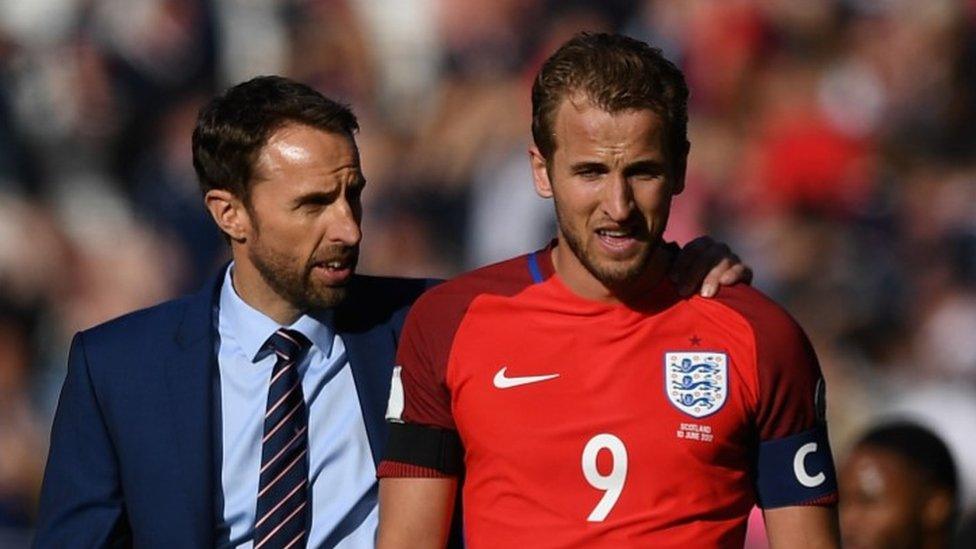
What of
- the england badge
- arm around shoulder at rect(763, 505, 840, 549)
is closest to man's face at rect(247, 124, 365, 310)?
the england badge

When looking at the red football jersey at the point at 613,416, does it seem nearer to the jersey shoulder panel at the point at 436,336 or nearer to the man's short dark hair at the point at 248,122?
the jersey shoulder panel at the point at 436,336

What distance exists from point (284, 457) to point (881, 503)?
81.2 inches

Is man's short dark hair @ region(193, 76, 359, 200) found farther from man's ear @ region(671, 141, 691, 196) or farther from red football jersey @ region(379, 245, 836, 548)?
man's ear @ region(671, 141, 691, 196)

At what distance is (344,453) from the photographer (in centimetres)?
379

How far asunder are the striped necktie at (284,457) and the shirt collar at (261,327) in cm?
2

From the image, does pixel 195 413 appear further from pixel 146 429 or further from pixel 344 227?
pixel 344 227

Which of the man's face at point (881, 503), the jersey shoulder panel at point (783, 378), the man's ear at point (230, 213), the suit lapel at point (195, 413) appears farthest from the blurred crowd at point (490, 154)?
the jersey shoulder panel at point (783, 378)

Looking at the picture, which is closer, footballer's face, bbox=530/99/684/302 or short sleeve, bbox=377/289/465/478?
footballer's face, bbox=530/99/684/302

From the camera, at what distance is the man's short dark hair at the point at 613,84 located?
11.0 ft

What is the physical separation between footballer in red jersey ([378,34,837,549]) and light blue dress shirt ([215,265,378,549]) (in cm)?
26

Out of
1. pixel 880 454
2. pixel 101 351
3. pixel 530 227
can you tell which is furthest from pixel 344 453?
pixel 530 227

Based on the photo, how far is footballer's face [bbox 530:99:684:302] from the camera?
330 centimetres

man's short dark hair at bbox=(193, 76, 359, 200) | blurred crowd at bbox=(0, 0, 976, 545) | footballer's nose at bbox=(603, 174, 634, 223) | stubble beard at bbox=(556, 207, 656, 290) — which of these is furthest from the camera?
blurred crowd at bbox=(0, 0, 976, 545)

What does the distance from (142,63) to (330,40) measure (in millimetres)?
761
